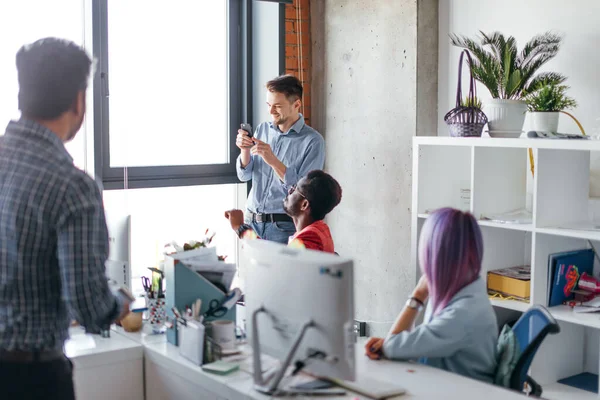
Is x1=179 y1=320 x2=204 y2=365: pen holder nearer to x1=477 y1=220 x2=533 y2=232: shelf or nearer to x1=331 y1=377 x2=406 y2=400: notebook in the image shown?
x1=331 y1=377 x2=406 y2=400: notebook

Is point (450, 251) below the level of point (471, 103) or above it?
below

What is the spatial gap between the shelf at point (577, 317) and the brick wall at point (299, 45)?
2323 millimetres

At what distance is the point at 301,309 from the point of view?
6.97 ft

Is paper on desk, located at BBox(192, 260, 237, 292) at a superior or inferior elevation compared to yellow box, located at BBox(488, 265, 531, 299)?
superior

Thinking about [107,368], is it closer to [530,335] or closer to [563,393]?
[530,335]

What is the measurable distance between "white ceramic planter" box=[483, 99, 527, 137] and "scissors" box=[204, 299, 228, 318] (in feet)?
5.56

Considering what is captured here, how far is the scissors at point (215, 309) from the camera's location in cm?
268

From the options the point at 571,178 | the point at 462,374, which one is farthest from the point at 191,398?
the point at 571,178

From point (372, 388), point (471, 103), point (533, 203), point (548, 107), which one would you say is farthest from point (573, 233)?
point (372, 388)

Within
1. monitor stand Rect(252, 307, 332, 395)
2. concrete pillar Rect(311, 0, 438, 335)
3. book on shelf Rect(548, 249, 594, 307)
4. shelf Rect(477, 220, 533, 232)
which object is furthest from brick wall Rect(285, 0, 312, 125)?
monitor stand Rect(252, 307, 332, 395)

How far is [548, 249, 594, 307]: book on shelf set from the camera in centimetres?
349

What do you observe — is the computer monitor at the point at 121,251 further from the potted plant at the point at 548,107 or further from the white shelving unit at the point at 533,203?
the potted plant at the point at 548,107

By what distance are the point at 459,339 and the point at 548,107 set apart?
1.51 meters

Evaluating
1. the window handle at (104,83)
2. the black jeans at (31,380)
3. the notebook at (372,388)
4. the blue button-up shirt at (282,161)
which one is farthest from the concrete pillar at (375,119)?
the black jeans at (31,380)
